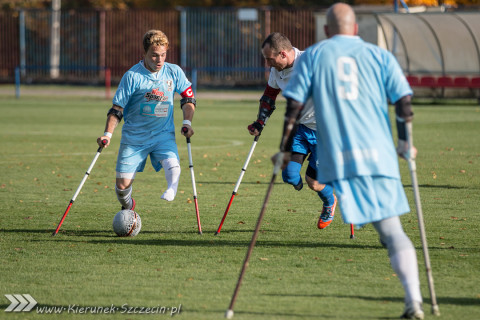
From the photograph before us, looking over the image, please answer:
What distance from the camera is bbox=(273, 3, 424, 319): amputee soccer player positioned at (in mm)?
5523

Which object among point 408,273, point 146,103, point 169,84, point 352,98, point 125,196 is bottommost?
point 125,196

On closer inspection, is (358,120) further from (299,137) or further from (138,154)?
(138,154)

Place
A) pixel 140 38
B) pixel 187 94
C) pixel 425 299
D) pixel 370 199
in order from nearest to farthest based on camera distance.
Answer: pixel 370 199
pixel 425 299
pixel 187 94
pixel 140 38

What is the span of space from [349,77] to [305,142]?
11.3ft

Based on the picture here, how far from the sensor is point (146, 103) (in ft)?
28.7

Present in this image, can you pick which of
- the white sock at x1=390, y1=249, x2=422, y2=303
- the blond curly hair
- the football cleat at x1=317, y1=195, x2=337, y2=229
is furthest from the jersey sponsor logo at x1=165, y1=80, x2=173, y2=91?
the white sock at x1=390, y1=249, x2=422, y2=303

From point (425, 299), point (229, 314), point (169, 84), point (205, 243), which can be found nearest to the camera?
point (229, 314)

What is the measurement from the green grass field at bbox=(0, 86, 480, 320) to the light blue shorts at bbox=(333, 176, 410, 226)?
27.1 inches

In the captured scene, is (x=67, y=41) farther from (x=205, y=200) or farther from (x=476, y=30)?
(x=205, y=200)

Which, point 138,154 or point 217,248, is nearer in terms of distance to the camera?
point 217,248

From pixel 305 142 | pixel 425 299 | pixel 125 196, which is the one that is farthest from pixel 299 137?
pixel 425 299

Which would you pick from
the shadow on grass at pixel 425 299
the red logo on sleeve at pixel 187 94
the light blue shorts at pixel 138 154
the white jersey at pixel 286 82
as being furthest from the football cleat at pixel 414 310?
the red logo on sleeve at pixel 187 94

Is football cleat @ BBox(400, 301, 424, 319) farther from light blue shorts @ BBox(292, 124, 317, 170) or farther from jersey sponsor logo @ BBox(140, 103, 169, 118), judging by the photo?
jersey sponsor logo @ BBox(140, 103, 169, 118)

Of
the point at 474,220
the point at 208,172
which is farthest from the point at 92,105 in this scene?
the point at 474,220
